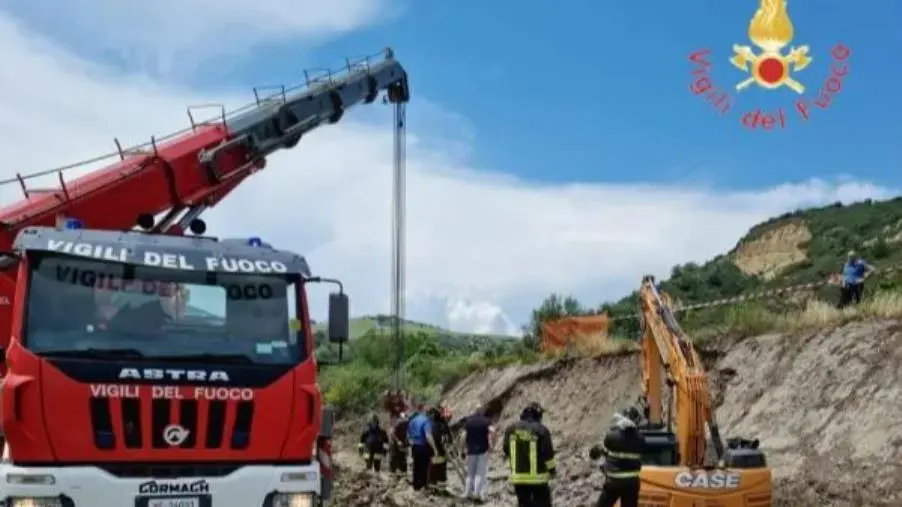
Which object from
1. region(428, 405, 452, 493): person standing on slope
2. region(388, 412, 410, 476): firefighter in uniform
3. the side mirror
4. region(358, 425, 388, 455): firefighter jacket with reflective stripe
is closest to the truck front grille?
the side mirror

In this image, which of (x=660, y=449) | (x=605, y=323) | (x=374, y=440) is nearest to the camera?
(x=660, y=449)

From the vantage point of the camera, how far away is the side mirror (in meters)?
10.2

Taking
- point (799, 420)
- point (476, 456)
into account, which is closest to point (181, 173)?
point (476, 456)

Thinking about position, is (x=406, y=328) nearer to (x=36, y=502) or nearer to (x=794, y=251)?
(x=794, y=251)

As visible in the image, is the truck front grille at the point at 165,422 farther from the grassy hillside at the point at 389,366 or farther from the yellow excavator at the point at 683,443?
the grassy hillside at the point at 389,366

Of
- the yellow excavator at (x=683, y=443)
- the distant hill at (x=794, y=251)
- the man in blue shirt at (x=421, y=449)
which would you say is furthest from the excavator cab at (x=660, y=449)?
the distant hill at (x=794, y=251)

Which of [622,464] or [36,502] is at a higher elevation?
[622,464]

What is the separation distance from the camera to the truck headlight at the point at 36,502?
822cm

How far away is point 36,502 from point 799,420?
13.5 meters

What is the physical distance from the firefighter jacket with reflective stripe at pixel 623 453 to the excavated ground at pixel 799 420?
4.08 metres

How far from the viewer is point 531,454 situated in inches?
562

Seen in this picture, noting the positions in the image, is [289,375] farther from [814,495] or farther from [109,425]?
[814,495]

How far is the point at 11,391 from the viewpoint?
8.36 meters

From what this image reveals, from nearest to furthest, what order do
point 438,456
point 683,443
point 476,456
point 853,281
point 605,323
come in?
point 683,443, point 476,456, point 438,456, point 853,281, point 605,323
